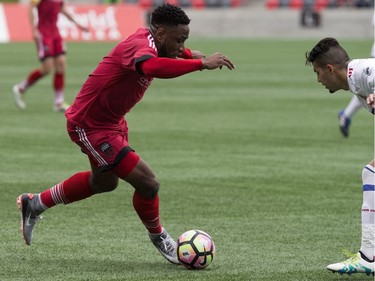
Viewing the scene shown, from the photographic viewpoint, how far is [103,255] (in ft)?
25.4

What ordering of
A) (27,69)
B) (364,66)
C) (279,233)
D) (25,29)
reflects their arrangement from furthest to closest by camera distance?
1. (25,29)
2. (27,69)
3. (279,233)
4. (364,66)

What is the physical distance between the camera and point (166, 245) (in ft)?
25.0

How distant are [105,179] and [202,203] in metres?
2.35

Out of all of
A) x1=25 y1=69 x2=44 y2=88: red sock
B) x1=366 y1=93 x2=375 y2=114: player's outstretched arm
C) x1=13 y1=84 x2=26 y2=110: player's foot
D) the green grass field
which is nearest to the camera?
x1=366 y1=93 x2=375 y2=114: player's outstretched arm

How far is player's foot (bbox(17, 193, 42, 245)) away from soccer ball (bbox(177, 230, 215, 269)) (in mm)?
1267

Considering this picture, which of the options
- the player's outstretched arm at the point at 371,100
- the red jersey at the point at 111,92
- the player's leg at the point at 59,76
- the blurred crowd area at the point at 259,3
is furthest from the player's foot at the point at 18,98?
the blurred crowd area at the point at 259,3

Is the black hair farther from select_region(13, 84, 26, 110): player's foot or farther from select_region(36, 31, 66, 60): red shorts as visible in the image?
select_region(13, 84, 26, 110): player's foot

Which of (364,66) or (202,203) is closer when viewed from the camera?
(364,66)

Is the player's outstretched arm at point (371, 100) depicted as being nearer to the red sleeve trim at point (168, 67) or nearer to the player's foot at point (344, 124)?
the red sleeve trim at point (168, 67)

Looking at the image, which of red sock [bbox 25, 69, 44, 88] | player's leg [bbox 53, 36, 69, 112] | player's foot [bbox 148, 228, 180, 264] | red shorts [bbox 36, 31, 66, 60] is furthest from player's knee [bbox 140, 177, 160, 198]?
red sock [bbox 25, 69, 44, 88]

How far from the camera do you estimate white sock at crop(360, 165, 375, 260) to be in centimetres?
678

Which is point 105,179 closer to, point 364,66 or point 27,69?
point 364,66

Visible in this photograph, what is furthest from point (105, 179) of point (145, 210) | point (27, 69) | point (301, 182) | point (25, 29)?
point (25, 29)

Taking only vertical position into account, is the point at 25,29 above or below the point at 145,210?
below
